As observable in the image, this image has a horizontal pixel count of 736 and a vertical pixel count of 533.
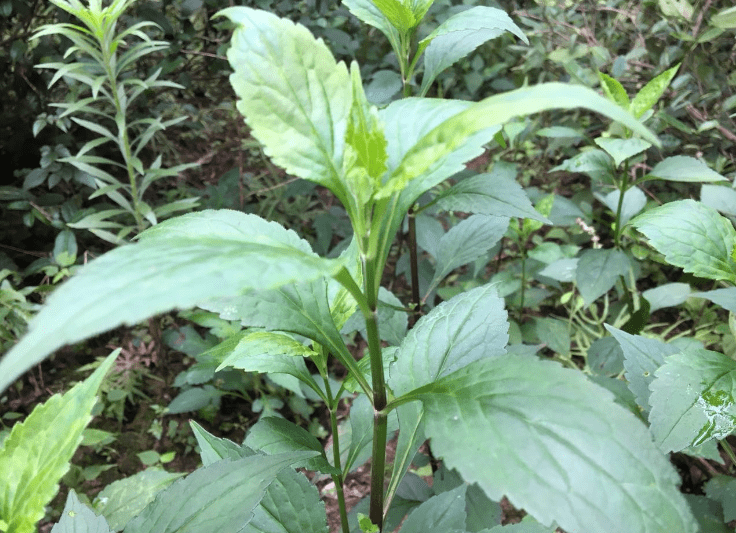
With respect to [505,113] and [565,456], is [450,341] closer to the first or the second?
[565,456]

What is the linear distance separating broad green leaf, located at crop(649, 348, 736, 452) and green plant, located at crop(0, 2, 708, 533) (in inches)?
11.0

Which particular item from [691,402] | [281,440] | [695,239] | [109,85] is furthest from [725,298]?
[109,85]

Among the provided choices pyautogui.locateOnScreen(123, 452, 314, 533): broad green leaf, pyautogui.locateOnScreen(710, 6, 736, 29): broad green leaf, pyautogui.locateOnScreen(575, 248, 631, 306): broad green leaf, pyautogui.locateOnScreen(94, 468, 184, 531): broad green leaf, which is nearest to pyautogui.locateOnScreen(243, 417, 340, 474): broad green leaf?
pyautogui.locateOnScreen(123, 452, 314, 533): broad green leaf

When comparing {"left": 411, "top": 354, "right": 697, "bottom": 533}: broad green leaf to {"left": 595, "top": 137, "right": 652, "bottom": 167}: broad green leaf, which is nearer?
{"left": 411, "top": 354, "right": 697, "bottom": 533}: broad green leaf

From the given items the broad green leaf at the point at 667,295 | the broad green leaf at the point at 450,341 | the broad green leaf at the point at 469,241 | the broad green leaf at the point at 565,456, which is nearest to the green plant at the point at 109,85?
the broad green leaf at the point at 469,241

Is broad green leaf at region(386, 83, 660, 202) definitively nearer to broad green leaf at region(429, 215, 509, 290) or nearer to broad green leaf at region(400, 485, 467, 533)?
broad green leaf at region(400, 485, 467, 533)

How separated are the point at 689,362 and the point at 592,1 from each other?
7.42ft

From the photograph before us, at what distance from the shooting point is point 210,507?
69cm

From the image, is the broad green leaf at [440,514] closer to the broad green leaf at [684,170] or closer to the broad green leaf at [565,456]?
the broad green leaf at [565,456]

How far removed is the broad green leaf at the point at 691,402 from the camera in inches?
31.8

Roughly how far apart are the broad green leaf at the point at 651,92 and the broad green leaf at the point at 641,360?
0.72 meters

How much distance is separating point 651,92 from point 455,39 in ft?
1.97

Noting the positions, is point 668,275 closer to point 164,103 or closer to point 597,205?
point 597,205

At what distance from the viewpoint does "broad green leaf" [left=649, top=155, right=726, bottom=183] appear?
1.35 metres
